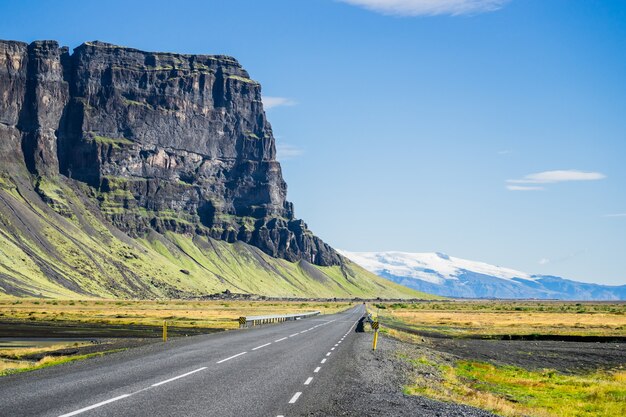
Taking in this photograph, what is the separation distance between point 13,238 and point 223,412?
192 metres

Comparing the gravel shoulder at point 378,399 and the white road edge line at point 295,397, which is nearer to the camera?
the gravel shoulder at point 378,399

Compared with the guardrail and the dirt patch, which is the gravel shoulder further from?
the guardrail

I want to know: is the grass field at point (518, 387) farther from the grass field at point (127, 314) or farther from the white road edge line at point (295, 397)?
the grass field at point (127, 314)

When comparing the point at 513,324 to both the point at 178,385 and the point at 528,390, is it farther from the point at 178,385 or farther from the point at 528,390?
the point at 178,385

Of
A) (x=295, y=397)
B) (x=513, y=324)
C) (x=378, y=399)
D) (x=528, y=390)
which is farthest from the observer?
(x=513, y=324)

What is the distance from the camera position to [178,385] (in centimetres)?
1944

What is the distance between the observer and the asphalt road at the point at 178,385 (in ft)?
50.4

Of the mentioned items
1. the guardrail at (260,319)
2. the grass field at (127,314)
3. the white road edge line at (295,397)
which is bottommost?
the grass field at (127,314)

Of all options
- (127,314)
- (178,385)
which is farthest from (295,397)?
(127,314)

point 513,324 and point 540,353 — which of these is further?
point 513,324

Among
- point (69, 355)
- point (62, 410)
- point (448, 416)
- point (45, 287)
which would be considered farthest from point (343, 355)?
point (45, 287)

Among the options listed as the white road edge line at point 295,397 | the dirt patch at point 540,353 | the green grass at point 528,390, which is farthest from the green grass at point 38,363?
the dirt patch at point 540,353

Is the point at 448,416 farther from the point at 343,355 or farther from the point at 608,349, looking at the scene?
the point at 608,349

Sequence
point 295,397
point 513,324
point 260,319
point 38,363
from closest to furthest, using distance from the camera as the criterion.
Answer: point 295,397
point 38,363
point 260,319
point 513,324
